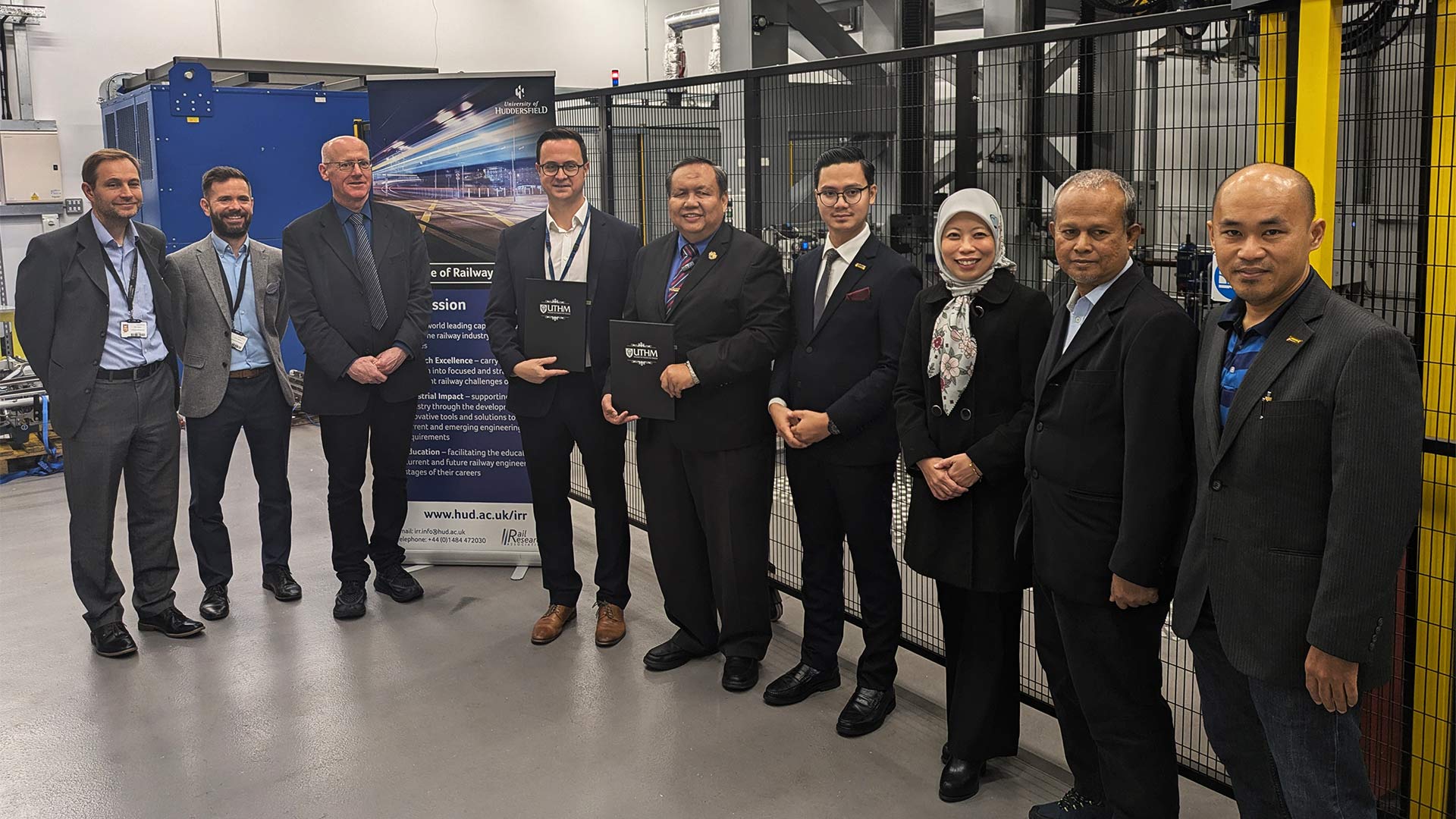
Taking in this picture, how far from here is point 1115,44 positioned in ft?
17.6

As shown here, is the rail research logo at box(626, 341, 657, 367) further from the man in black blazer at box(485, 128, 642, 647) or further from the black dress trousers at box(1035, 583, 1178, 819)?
the black dress trousers at box(1035, 583, 1178, 819)

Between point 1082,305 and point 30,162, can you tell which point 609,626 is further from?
point 30,162

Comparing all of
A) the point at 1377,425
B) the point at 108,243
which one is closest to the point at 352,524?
the point at 108,243

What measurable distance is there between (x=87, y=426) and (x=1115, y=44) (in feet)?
15.7

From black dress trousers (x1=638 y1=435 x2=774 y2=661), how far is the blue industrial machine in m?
5.34

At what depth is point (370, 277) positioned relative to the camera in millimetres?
4719

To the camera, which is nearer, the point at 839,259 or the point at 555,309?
the point at 839,259

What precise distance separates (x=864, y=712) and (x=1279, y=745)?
1.60m

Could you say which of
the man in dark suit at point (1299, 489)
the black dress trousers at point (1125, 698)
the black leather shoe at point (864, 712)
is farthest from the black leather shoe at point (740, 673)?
the man in dark suit at point (1299, 489)

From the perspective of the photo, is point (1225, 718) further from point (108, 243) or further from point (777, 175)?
point (108, 243)

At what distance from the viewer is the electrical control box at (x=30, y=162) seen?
9.64 meters

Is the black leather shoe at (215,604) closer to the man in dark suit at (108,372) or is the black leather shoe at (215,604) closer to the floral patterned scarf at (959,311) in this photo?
the man in dark suit at (108,372)

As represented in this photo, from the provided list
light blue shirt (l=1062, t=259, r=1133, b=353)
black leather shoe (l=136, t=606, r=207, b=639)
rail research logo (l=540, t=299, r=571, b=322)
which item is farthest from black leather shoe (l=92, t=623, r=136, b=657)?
light blue shirt (l=1062, t=259, r=1133, b=353)

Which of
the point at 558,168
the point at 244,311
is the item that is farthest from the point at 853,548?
the point at 244,311
